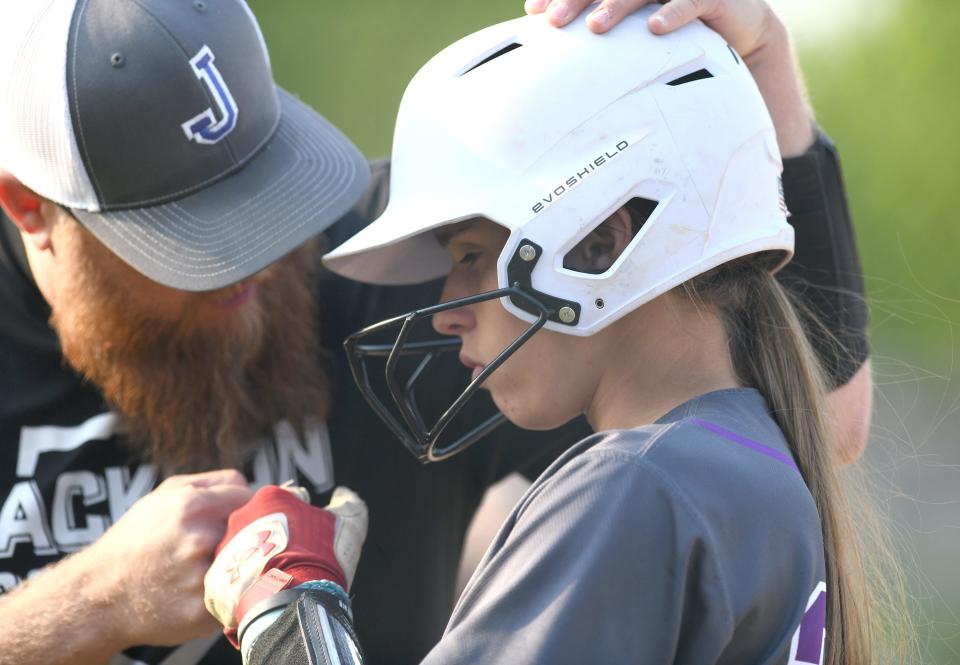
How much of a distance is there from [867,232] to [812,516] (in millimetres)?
6550

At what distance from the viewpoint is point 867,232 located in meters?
7.66

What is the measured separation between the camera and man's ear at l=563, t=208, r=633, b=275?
1749 millimetres

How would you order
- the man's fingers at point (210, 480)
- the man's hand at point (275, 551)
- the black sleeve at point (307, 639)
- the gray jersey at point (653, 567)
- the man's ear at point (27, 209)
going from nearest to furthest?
the gray jersey at point (653, 567), the black sleeve at point (307, 639), the man's hand at point (275, 551), the man's fingers at point (210, 480), the man's ear at point (27, 209)

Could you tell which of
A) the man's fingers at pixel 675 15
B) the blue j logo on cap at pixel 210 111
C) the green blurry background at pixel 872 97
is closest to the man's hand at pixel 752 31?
the man's fingers at pixel 675 15

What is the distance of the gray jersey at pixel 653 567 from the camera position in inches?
54.9

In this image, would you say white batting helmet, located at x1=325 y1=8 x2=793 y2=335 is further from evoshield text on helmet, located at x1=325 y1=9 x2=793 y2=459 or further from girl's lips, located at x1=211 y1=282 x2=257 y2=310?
girl's lips, located at x1=211 y1=282 x2=257 y2=310

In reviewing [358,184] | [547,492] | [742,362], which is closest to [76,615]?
[358,184]

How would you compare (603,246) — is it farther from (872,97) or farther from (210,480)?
(872,97)

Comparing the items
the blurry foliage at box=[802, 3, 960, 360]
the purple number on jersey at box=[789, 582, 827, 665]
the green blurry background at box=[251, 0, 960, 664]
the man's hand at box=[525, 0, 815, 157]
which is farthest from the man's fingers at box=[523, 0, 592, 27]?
the blurry foliage at box=[802, 3, 960, 360]

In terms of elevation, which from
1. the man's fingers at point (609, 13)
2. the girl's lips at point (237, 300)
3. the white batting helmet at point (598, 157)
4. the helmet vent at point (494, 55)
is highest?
the man's fingers at point (609, 13)

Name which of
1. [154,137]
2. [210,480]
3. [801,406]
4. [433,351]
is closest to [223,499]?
[210,480]

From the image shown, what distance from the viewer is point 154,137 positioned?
2342mm

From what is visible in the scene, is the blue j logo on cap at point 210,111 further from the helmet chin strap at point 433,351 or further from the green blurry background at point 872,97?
the green blurry background at point 872,97

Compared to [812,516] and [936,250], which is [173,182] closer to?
[812,516]
